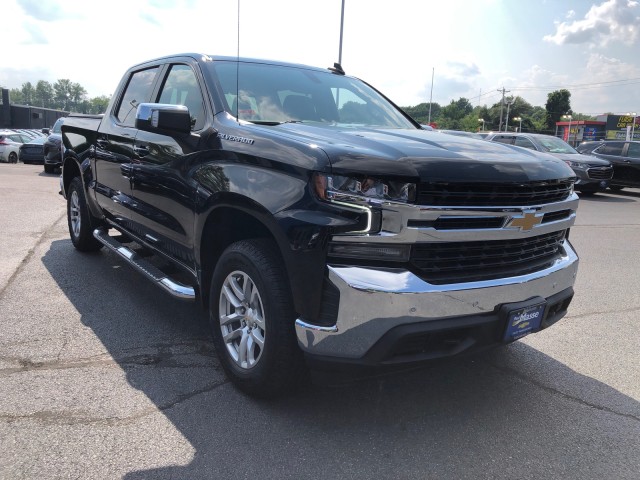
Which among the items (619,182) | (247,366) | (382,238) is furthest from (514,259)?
(619,182)

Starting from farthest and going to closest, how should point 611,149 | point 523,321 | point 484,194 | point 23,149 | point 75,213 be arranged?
Result: point 23,149, point 611,149, point 75,213, point 523,321, point 484,194

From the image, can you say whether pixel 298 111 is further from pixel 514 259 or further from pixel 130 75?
pixel 130 75

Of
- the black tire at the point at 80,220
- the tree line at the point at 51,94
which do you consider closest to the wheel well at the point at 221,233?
the black tire at the point at 80,220

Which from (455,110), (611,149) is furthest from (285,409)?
(455,110)

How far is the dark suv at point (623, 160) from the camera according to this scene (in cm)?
1664

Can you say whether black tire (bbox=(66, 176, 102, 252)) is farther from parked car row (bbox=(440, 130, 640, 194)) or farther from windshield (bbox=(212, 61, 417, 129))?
parked car row (bbox=(440, 130, 640, 194))

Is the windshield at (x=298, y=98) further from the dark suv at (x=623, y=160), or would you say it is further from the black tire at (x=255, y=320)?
the dark suv at (x=623, y=160)

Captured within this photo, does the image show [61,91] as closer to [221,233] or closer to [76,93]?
[76,93]

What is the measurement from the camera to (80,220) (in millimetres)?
6301

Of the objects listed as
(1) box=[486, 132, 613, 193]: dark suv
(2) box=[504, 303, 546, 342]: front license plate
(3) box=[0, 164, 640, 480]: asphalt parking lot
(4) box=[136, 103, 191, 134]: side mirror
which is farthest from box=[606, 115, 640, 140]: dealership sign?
(4) box=[136, 103, 191, 134]: side mirror

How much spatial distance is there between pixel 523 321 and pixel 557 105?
121m

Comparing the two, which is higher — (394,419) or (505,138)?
(505,138)

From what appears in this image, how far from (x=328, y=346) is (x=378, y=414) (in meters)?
0.73

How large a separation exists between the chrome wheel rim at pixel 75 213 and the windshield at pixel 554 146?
13.3 metres
